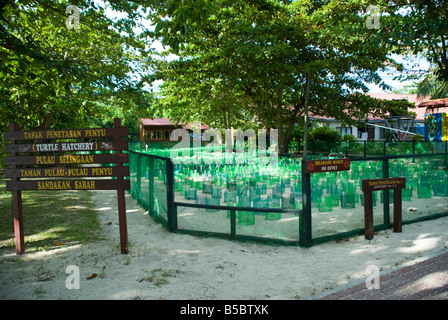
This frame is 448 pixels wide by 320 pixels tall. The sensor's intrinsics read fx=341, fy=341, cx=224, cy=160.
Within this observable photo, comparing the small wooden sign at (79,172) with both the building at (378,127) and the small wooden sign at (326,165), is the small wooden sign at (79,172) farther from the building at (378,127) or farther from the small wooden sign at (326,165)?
the building at (378,127)

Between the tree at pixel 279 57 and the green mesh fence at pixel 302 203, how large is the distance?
623 cm

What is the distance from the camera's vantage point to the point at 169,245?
539cm

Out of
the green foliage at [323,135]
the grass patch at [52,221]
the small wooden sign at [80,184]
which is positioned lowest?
the grass patch at [52,221]

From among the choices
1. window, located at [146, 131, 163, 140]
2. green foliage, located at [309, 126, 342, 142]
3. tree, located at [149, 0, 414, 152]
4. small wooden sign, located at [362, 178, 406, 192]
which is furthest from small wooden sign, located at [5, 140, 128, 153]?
window, located at [146, 131, 163, 140]

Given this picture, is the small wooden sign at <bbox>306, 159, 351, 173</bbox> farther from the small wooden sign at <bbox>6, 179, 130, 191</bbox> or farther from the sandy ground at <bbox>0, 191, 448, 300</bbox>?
Answer: the small wooden sign at <bbox>6, 179, 130, 191</bbox>

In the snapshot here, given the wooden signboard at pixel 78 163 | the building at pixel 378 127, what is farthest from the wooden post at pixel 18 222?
the building at pixel 378 127

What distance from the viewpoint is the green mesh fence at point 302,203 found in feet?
18.3

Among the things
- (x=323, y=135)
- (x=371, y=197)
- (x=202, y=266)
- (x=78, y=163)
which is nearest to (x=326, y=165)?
(x=371, y=197)

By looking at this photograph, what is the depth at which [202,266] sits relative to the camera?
4.48 metres

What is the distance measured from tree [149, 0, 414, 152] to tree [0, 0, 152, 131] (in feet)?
8.26

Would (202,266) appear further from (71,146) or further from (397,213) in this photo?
(397,213)
